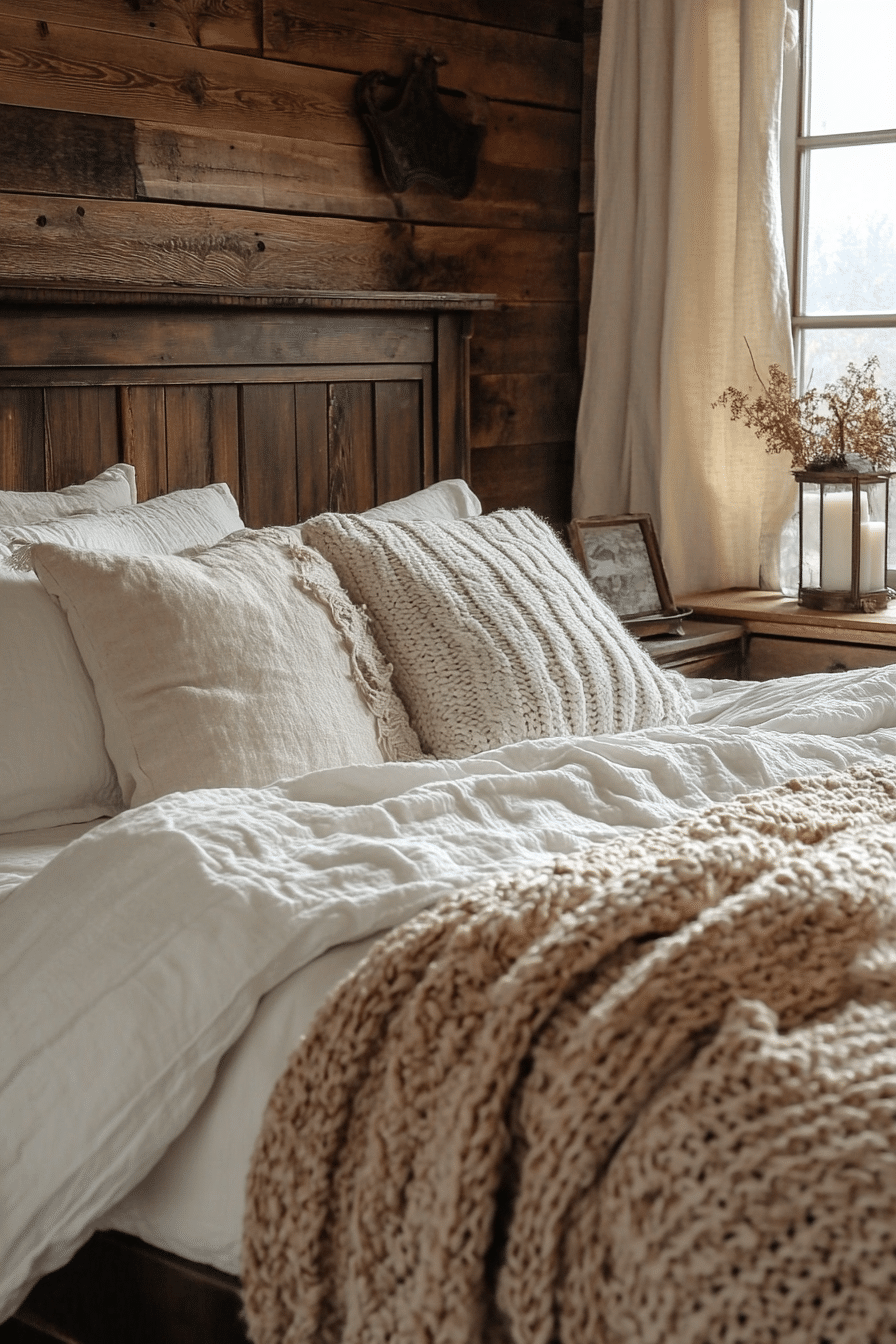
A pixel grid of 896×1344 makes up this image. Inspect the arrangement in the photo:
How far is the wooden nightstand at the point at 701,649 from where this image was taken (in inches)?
111

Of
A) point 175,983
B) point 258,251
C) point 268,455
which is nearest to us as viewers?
point 175,983

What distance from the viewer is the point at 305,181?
2.78 metres

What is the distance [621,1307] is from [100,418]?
1770 millimetres

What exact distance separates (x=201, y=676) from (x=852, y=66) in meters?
2.40

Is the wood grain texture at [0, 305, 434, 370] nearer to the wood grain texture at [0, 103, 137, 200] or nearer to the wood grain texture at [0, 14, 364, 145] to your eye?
the wood grain texture at [0, 103, 137, 200]

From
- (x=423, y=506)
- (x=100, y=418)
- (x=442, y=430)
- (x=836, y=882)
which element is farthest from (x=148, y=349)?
(x=836, y=882)

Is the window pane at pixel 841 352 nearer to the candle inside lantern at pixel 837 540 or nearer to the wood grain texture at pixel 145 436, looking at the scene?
the candle inside lantern at pixel 837 540

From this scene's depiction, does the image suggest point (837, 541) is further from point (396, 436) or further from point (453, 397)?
point (396, 436)

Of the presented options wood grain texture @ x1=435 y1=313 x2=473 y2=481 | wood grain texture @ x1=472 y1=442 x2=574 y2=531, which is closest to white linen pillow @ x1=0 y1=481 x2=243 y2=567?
wood grain texture @ x1=435 y1=313 x2=473 y2=481

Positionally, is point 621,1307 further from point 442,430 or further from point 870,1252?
point 442,430

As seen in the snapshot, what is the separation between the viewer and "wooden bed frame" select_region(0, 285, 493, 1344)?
2.22m

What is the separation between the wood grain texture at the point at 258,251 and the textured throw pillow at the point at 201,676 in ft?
2.45

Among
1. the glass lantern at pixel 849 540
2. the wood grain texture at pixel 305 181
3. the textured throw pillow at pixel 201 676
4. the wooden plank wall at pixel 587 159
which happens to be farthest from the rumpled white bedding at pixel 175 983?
the wooden plank wall at pixel 587 159

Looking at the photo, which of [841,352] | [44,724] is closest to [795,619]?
[841,352]
